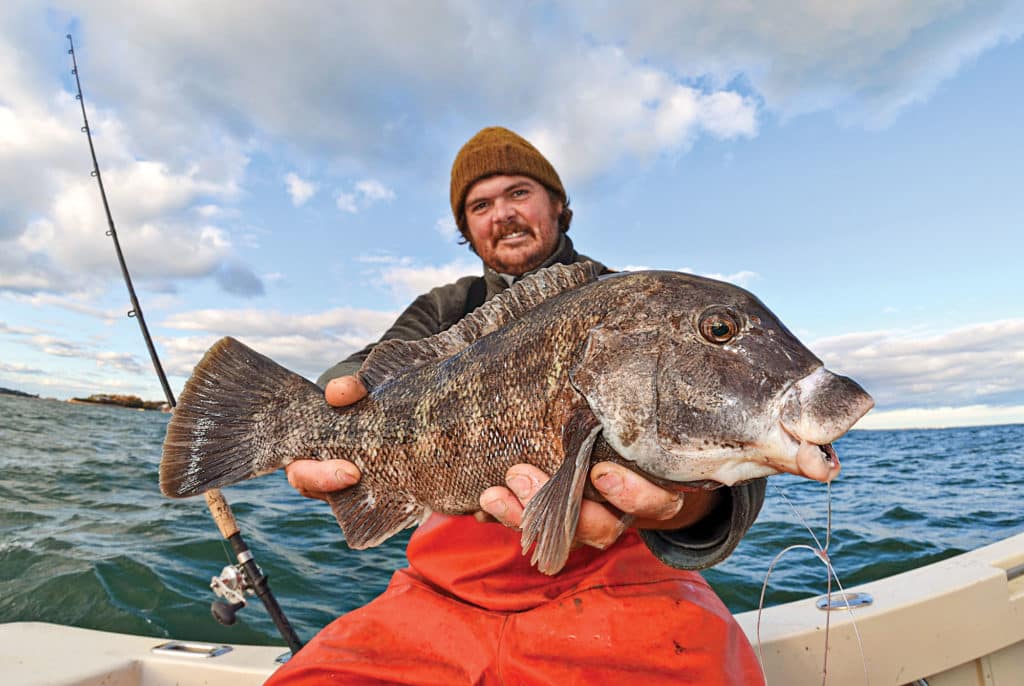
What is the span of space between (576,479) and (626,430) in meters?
0.23

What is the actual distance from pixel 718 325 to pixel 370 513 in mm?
1604

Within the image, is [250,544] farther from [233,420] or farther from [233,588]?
[233,420]

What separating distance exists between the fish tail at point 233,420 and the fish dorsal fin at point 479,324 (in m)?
0.32

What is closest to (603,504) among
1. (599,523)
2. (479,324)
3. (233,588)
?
(599,523)

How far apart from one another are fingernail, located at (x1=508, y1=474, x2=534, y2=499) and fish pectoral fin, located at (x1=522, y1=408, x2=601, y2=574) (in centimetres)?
11

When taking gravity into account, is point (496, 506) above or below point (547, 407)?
below

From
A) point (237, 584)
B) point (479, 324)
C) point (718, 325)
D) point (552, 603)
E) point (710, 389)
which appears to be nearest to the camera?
point (710, 389)

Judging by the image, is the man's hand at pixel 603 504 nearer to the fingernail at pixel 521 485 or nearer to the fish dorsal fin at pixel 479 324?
the fingernail at pixel 521 485

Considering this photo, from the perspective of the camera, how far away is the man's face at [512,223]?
400 centimetres

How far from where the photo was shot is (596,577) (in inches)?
96.6

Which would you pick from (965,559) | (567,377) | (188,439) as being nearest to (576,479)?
(567,377)

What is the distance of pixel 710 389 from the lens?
1774 millimetres

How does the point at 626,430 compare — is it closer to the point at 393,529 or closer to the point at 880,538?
the point at 393,529

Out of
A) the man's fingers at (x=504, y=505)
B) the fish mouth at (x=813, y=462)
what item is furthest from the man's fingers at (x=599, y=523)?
the fish mouth at (x=813, y=462)
